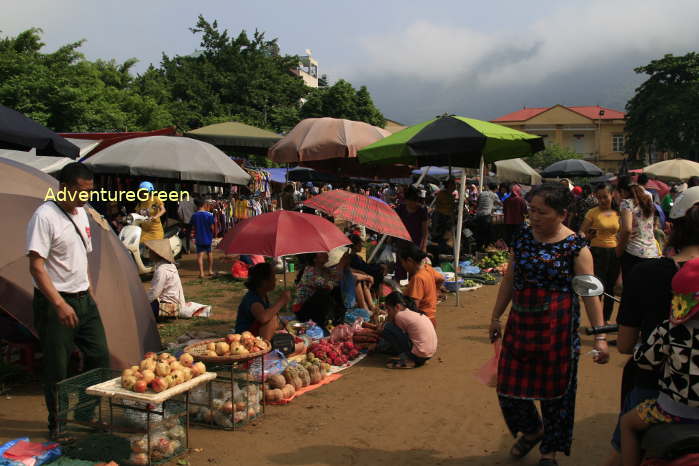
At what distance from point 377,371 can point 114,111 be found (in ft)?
62.4

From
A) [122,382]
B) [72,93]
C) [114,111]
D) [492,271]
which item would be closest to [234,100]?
[114,111]

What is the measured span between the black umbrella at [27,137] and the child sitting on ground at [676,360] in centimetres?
521

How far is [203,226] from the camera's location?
36.8ft

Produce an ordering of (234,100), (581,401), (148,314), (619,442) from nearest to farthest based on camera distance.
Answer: (619,442), (581,401), (148,314), (234,100)

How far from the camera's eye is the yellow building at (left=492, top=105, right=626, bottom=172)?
68812 mm

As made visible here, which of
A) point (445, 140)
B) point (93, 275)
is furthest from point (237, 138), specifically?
point (93, 275)

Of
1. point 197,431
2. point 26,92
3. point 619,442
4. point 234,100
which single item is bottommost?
point 197,431

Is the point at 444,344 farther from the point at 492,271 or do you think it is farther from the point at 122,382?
the point at 492,271

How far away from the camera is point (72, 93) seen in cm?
1797

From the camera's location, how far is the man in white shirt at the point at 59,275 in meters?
3.88

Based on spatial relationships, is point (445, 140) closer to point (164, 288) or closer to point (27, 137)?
point (164, 288)

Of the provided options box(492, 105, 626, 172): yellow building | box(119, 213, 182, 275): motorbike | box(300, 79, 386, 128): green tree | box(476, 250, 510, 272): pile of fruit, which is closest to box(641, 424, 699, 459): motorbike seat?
box(119, 213, 182, 275): motorbike

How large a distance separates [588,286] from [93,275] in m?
4.42

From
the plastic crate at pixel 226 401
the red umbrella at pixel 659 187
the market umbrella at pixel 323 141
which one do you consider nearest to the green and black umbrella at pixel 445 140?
the market umbrella at pixel 323 141
